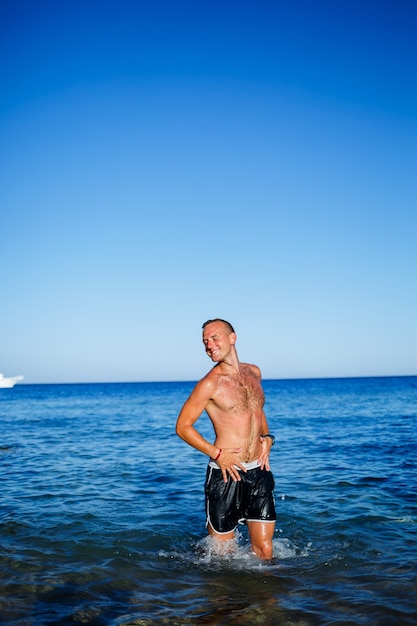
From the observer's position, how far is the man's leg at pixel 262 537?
598cm

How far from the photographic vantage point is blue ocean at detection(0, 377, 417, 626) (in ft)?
16.5

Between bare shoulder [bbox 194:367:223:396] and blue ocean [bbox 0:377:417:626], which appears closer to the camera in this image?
blue ocean [bbox 0:377:417:626]

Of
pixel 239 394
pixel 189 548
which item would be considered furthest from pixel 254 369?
pixel 189 548

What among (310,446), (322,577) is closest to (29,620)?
(322,577)

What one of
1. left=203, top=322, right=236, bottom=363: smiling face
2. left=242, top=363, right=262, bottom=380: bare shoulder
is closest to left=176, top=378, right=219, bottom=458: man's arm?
left=203, top=322, right=236, bottom=363: smiling face

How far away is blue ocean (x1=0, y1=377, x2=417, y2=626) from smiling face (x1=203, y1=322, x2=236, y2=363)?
2479 millimetres

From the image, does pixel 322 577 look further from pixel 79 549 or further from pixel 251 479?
pixel 79 549

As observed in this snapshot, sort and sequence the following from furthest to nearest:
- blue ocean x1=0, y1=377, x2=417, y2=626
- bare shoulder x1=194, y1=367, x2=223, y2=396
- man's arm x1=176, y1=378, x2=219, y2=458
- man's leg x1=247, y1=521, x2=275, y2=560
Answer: man's leg x1=247, y1=521, x2=275, y2=560, bare shoulder x1=194, y1=367, x2=223, y2=396, man's arm x1=176, y1=378, x2=219, y2=458, blue ocean x1=0, y1=377, x2=417, y2=626

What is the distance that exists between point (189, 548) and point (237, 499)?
72.0 inches

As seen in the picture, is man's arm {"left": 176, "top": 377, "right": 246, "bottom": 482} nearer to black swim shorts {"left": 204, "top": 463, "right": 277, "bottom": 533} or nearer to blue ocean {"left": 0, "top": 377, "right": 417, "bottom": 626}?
black swim shorts {"left": 204, "top": 463, "right": 277, "bottom": 533}

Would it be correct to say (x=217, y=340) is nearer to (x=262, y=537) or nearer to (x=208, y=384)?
(x=208, y=384)

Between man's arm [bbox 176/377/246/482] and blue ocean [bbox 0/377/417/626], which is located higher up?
man's arm [bbox 176/377/246/482]

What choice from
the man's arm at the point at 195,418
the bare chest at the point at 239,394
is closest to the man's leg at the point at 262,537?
the man's arm at the point at 195,418

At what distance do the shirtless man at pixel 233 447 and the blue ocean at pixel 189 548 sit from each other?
2.06ft
